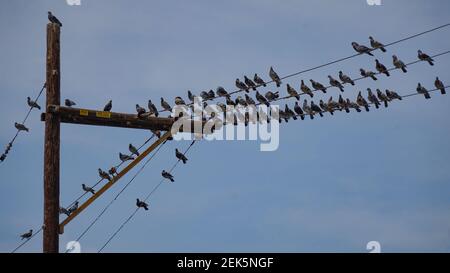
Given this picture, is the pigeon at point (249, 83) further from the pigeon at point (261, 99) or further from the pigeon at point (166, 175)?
the pigeon at point (166, 175)

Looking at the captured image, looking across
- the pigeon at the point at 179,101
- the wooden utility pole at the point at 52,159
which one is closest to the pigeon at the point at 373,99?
the pigeon at the point at 179,101

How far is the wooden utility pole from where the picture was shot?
2289 cm

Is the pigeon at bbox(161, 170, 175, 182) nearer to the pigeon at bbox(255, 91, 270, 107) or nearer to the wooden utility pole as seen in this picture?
the pigeon at bbox(255, 91, 270, 107)

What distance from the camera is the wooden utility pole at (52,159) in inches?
901

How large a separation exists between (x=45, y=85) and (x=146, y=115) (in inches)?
85.4

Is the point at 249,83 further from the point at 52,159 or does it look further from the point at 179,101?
the point at 52,159

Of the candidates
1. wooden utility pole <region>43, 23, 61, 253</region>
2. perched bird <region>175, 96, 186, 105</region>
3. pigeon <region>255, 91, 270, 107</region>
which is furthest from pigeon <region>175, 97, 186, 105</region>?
wooden utility pole <region>43, 23, 61, 253</region>

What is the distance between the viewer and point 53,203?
75.3 feet

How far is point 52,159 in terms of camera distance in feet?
75.8

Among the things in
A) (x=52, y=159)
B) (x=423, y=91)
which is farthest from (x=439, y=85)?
(x=52, y=159)
